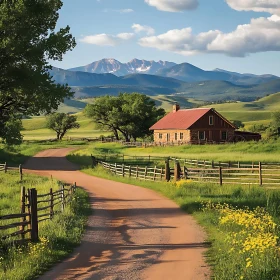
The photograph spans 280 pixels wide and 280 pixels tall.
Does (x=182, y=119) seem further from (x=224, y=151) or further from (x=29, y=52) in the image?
(x=29, y=52)

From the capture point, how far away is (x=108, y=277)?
1143 centimetres

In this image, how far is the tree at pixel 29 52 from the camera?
21484mm

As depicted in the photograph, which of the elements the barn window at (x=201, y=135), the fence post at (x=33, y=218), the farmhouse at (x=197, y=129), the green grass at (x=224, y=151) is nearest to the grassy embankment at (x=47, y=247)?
the fence post at (x=33, y=218)

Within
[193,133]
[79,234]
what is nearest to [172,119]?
[193,133]

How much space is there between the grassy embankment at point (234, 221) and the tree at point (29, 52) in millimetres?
10305

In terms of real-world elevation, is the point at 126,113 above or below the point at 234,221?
above

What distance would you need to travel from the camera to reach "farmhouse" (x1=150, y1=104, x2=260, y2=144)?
7544 centimetres

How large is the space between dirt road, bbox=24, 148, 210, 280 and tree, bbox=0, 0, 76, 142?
24.0 ft

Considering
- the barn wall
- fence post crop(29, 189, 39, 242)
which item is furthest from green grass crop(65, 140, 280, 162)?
fence post crop(29, 189, 39, 242)

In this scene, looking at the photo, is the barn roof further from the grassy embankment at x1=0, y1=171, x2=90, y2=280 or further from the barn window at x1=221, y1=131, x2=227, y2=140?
the grassy embankment at x1=0, y1=171, x2=90, y2=280

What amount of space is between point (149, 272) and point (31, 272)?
342 centimetres

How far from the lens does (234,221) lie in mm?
15531

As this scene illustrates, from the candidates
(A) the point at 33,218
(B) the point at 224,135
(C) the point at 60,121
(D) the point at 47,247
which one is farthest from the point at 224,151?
(C) the point at 60,121

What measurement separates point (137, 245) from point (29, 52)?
43.5 feet
